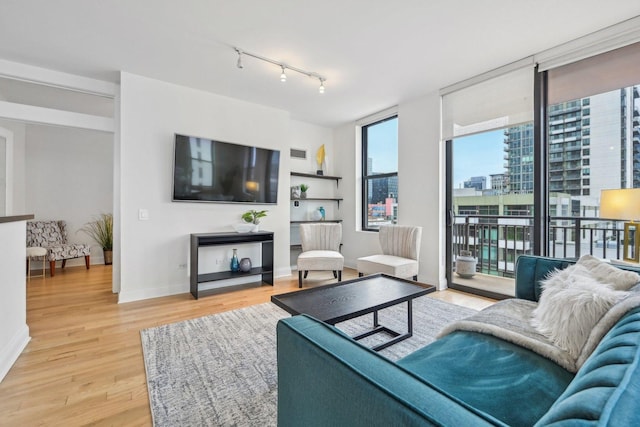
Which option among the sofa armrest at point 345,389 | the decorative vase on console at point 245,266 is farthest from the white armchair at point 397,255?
the sofa armrest at point 345,389

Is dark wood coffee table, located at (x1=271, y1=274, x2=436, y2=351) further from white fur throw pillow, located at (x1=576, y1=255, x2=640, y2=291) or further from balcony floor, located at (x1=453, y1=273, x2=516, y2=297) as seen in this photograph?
balcony floor, located at (x1=453, y1=273, x2=516, y2=297)

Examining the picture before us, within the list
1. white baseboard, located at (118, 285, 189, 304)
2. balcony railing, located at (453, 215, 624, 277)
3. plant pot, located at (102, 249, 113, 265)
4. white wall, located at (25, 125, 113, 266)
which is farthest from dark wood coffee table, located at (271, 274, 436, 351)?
white wall, located at (25, 125, 113, 266)

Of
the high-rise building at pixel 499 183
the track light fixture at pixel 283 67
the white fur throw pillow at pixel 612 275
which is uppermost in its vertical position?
the track light fixture at pixel 283 67

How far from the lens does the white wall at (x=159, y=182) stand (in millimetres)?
3289

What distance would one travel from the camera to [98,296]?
3.46m

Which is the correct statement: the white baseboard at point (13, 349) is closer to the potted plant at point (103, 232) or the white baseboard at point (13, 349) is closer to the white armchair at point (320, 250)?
the white armchair at point (320, 250)

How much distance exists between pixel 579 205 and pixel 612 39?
147 centimetres

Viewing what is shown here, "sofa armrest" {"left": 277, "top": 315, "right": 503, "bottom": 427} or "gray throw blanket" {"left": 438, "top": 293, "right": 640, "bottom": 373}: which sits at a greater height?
"sofa armrest" {"left": 277, "top": 315, "right": 503, "bottom": 427}

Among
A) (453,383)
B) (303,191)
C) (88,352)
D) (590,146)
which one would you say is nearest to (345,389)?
(453,383)

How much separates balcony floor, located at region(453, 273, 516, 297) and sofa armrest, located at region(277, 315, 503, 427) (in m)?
3.33

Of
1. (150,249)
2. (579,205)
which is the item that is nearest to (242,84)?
(150,249)

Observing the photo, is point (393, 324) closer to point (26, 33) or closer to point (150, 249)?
point (150, 249)

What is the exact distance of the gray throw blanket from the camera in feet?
3.39

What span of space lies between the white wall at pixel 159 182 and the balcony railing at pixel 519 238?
10.6ft
